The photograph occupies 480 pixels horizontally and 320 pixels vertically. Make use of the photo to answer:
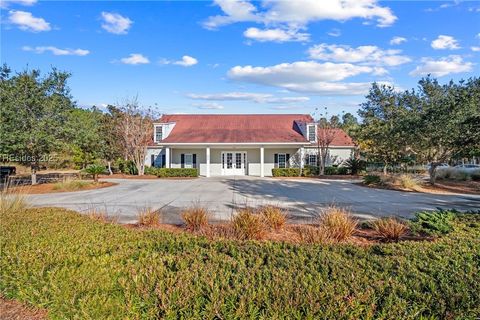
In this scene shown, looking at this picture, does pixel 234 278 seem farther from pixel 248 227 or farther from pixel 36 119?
pixel 36 119

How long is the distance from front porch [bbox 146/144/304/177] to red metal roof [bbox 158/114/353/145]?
1.17 metres

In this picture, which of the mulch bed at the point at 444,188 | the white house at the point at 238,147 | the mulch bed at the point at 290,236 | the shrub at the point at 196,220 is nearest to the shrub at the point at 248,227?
the mulch bed at the point at 290,236

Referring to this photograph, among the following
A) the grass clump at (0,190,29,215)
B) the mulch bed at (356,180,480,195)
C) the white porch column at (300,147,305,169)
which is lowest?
the mulch bed at (356,180,480,195)

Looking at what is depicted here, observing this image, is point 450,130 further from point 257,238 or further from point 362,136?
point 257,238

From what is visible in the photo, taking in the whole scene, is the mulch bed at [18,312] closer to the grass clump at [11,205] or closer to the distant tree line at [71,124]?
the grass clump at [11,205]

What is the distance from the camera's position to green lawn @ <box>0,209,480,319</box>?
2.85m

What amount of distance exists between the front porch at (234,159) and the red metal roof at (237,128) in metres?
1.17

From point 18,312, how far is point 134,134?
25176mm

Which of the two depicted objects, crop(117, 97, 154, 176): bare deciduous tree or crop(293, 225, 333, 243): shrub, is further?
crop(117, 97, 154, 176): bare deciduous tree

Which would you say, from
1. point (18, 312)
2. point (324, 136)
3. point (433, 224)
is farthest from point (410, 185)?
point (18, 312)

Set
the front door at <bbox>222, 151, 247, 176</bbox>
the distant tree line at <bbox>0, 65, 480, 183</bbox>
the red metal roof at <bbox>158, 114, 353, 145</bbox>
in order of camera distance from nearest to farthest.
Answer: the distant tree line at <bbox>0, 65, 480, 183</bbox> < the red metal roof at <bbox>158, 114, 353, 145</bbox> < the front door at <bbox>222, 151, 247, 176</bbox>

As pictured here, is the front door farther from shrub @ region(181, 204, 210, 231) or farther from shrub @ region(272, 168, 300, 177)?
shrub @ region(181, 204, 210, 231)

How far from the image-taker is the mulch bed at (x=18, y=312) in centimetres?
331

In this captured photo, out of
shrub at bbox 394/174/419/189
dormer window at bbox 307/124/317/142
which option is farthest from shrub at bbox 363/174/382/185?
dormer window at bbox 307/124/317/142
